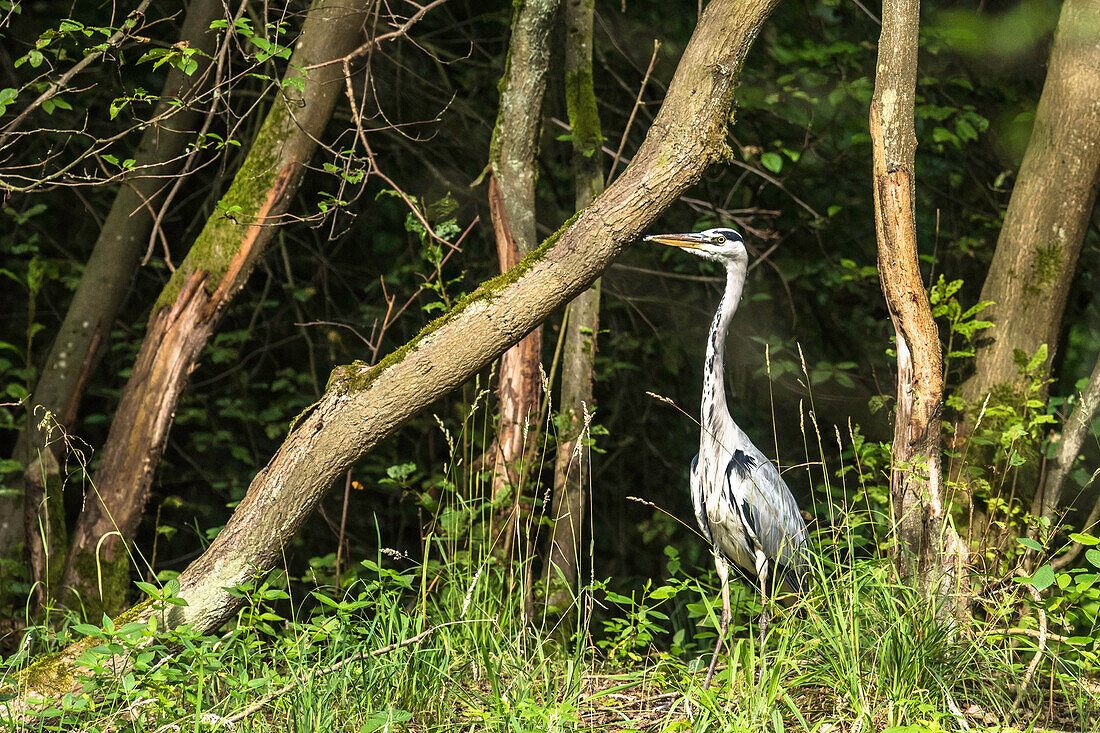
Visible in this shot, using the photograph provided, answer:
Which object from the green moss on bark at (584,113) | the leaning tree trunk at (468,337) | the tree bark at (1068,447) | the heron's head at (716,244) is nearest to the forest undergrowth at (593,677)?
the leaning tree trunk at (468,337)

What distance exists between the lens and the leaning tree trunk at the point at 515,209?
3900 millimetres

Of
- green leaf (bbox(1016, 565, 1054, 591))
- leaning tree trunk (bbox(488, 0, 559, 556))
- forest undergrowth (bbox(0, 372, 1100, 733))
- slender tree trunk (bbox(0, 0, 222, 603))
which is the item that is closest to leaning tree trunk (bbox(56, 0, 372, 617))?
slender tree trunk (bbox(0, 0, 222, 603))

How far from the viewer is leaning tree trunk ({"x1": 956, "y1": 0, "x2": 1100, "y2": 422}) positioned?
12.2 ft

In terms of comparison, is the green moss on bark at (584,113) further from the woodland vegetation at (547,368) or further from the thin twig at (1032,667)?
the thin twig at (1032,667)

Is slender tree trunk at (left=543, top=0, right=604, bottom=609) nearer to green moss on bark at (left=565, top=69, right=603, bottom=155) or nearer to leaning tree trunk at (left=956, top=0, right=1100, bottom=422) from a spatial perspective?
→ green moss on bark at (left=565, top=69, right=603, bottom=155)

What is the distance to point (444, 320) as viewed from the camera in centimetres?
292

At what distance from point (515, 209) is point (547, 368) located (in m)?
1.38

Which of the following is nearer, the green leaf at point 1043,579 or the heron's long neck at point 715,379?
the green leaf at point 1043,579

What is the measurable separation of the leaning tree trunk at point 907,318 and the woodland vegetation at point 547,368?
0.01m

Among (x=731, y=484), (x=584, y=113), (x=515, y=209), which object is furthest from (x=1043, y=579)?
(x=584, y=113)

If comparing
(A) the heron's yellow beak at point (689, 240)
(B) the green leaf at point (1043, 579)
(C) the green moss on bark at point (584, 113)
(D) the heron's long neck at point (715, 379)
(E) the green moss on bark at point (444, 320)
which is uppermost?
(C) the green moss on bark at point (584, 113)

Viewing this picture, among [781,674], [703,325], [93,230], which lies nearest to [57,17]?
[93,230]

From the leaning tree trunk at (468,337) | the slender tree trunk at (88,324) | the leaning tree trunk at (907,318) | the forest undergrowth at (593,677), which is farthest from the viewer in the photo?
the slender tree trunk at (88,324)

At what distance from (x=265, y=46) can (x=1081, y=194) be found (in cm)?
307
